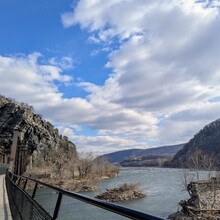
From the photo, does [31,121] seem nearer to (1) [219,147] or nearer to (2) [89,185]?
(2) [89,185]

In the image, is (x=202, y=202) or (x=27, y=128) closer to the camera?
(x=202, y=202)

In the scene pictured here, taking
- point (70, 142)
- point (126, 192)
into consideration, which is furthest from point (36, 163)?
point (126, 192)

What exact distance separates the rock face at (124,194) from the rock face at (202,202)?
21009mm

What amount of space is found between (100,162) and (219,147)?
8645 cm

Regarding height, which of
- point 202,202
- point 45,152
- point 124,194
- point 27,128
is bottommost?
point 202,202

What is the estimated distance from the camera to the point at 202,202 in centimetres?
3684

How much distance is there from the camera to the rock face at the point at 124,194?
57853 millimetres

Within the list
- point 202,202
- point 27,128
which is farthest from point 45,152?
point 202,202

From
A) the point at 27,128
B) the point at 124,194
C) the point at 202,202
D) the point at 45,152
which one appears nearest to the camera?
the point at 202,202

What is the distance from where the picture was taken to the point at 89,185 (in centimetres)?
7562

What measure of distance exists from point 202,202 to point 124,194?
23.5 metres

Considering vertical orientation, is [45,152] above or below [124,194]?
above

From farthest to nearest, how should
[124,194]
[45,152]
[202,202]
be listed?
[45,152] → [124,194] → [202,202]

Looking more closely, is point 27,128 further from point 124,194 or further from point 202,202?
point 202,202
